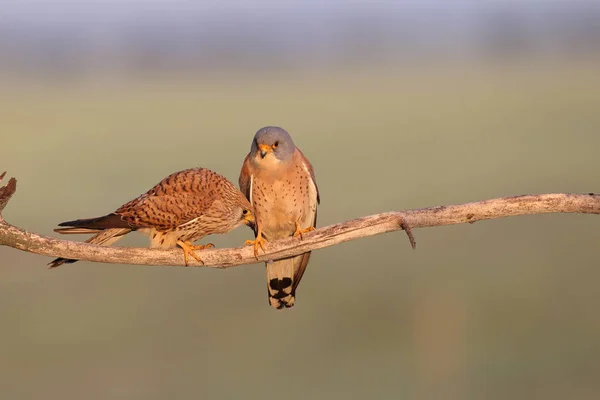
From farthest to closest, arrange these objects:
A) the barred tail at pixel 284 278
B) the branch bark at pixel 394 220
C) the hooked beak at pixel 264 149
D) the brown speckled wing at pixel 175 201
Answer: the barred tail at pixel 284 278, the hooked beak at pixel 264 149, the brown speckled wing at pixel 175 201, the branch bark at pixel 394 220

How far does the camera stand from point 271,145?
17.0 ft

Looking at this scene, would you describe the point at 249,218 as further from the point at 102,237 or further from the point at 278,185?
the point at 102,237

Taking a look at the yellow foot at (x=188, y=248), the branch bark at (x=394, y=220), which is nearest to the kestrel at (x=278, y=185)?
the yellow foot at (x=188, y=248)

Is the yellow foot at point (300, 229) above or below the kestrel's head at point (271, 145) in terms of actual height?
below

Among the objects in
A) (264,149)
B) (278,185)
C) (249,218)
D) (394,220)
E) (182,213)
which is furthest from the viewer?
(278,185)

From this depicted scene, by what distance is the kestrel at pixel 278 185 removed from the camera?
5.19 metres

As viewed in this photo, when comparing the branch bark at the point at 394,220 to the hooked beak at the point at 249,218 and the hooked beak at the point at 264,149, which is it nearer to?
the hooked beak at the point at 249,218

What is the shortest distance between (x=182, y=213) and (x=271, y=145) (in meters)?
0.85

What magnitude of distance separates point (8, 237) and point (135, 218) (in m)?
0.72

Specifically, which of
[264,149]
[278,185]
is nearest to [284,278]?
[278,185]

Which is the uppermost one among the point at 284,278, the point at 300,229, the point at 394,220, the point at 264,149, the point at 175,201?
the point at 264,149

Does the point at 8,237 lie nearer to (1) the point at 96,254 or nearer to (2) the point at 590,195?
(1) the point at 96,254

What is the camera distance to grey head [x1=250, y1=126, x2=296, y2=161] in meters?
5.15

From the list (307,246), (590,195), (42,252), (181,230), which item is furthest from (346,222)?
(42,252)
